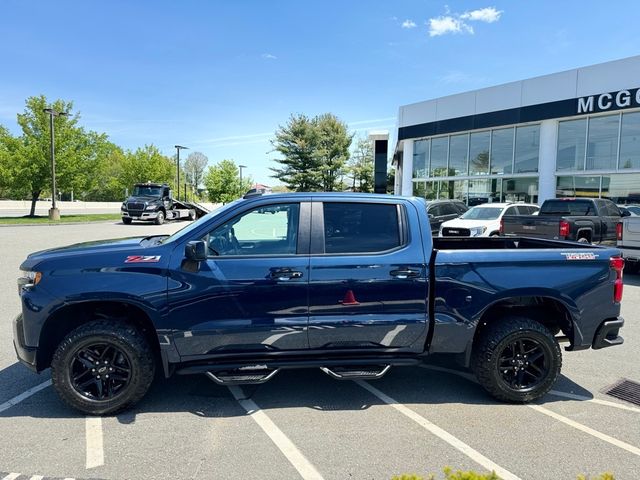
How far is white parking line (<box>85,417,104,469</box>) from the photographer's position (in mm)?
2980

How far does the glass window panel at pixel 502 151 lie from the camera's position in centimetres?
2184

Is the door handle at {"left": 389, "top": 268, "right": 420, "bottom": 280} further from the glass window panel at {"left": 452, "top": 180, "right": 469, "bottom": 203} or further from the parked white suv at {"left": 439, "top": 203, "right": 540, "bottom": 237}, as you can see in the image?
the glass window panel at {"left": 452, "top": 180, "right": 469, "bottom": 203}

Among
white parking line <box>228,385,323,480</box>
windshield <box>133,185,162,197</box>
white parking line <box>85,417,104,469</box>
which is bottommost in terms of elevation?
white parking line <box>85,417,104,469</box>

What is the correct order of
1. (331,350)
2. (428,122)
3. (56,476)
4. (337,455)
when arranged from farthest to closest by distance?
1. (428,122)
2. (331,350)
3. (337,455)
4. (56,476)

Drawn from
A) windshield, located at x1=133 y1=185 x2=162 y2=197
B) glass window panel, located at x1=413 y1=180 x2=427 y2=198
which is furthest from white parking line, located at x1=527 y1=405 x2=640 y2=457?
windshield, located at x1=133 y1=185 x2=162 y2=197

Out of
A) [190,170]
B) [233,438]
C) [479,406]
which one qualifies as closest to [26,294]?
[233,438]

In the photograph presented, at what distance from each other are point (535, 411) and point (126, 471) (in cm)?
331

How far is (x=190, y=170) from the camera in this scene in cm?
8875

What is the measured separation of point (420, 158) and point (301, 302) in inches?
966

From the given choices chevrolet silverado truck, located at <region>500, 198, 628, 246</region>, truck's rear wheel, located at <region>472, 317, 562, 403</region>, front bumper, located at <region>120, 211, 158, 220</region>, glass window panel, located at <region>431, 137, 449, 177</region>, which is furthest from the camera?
front bumper, located at <region>120, 211, 158, 220</region>

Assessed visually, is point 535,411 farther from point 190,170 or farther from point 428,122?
point 190,170

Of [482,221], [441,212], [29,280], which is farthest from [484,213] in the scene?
[29,280]

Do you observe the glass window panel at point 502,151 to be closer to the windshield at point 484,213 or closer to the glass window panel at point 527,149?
the glass window panel at point 527,149

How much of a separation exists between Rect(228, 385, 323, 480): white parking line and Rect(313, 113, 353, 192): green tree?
127ft
